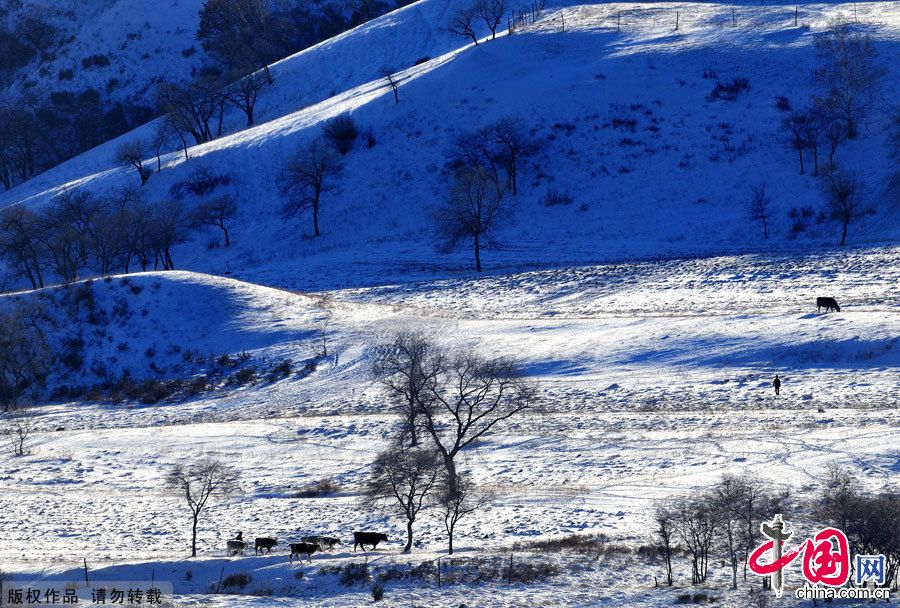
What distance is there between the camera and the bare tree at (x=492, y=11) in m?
102

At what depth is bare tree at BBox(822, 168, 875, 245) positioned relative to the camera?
212 ft

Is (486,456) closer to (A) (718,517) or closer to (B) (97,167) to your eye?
(A) (718,517)

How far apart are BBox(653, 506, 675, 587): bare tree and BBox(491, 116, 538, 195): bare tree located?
56.2 m

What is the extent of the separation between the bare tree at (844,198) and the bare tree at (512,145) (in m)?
26.1

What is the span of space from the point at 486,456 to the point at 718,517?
43.6 feet

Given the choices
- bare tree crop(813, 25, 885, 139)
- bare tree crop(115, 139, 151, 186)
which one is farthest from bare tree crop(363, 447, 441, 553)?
bare tree crop(115, 139, 151, 186)

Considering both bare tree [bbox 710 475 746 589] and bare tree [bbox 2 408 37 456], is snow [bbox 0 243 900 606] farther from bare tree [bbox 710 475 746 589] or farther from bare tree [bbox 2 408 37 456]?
bare tree [bbox 710 475 746 589]

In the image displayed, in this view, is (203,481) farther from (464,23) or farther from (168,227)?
Answer: (464,23)

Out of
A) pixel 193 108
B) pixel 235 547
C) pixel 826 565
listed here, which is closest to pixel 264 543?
pixel 235 547

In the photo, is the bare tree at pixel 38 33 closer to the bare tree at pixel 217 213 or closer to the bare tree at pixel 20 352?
the bare tree at pixel 217 213

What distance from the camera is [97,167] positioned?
100 meters

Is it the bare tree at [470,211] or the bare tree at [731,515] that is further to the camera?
the bare tree at [470,211]

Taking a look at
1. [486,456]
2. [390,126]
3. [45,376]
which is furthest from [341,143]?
[486,456]

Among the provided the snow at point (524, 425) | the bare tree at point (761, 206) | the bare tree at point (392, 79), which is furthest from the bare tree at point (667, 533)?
the bare tree at point (392, 79)
